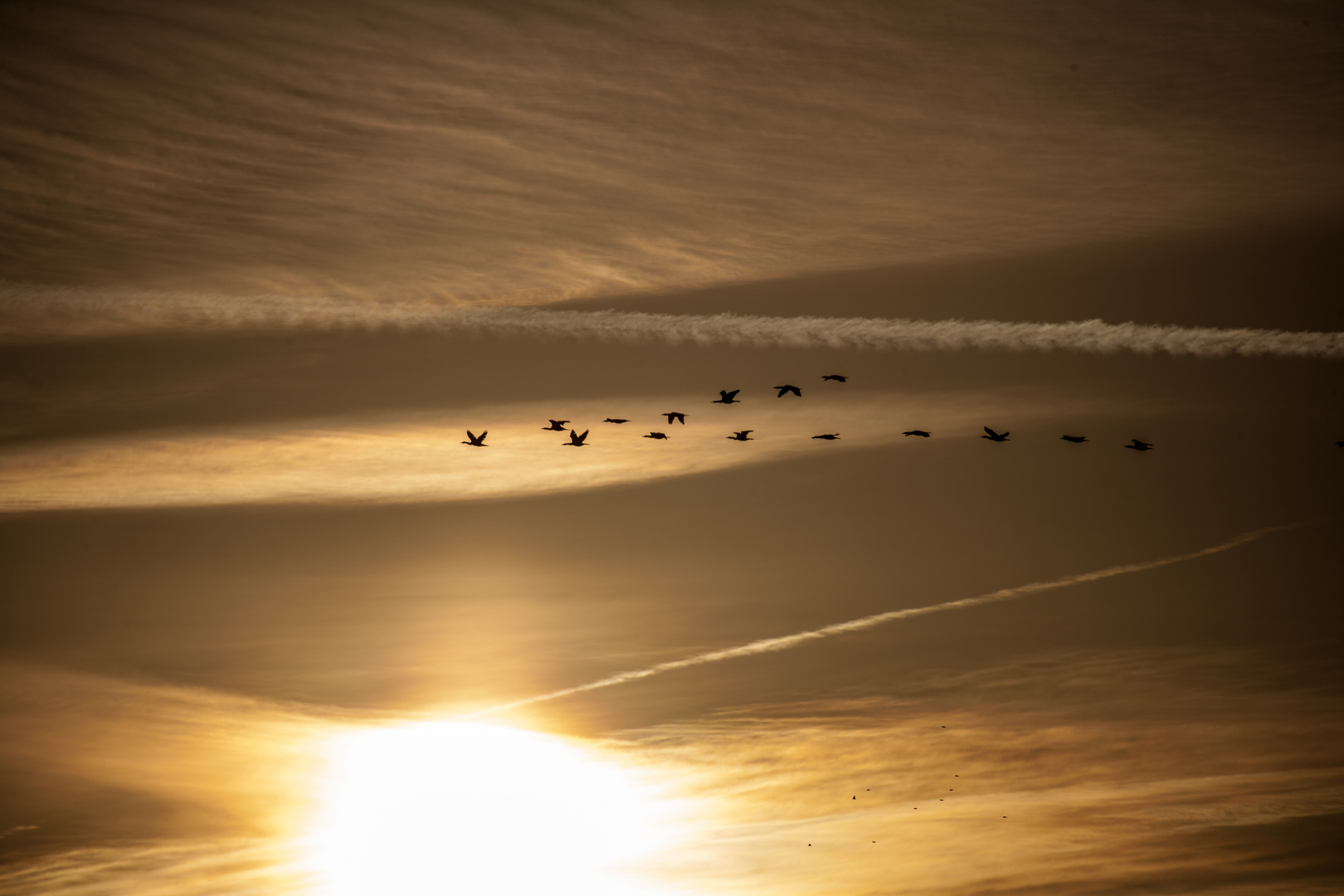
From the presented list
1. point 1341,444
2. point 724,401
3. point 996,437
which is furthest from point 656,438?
point 1341,444

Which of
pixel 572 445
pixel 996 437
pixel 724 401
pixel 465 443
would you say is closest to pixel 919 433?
pixel 996 437

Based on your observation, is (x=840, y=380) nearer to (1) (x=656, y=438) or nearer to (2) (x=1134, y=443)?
(1) (x=656, y=438)

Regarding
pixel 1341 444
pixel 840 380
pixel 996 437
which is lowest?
pixel 1341 444

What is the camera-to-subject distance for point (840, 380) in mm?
97938

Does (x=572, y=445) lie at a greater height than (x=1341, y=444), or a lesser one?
greater

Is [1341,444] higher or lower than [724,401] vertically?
lower

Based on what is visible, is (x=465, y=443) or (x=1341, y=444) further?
(x=465, y=443)

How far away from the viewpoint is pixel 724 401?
95.5m

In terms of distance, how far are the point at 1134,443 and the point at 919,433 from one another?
56.1 ft

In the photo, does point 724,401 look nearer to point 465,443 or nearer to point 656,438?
point 656,438

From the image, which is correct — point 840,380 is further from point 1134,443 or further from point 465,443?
point 465,443

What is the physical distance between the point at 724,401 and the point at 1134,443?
3281 cm

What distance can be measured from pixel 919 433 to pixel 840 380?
7500mm

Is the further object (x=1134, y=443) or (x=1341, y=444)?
(x=1134, y=443)
